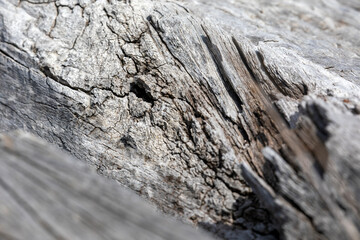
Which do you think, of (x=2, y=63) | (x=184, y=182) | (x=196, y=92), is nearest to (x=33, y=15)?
(x=2, y=63)

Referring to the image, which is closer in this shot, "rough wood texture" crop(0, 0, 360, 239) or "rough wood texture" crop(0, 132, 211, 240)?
"rough wood texture" crop(0, 132, 211, 240)

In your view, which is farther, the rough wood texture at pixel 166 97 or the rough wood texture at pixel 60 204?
the rough wood texture at pixel 166 97

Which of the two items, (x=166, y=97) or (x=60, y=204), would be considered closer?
(x=60, y=204)

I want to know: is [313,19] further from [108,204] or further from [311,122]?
[108,204]
